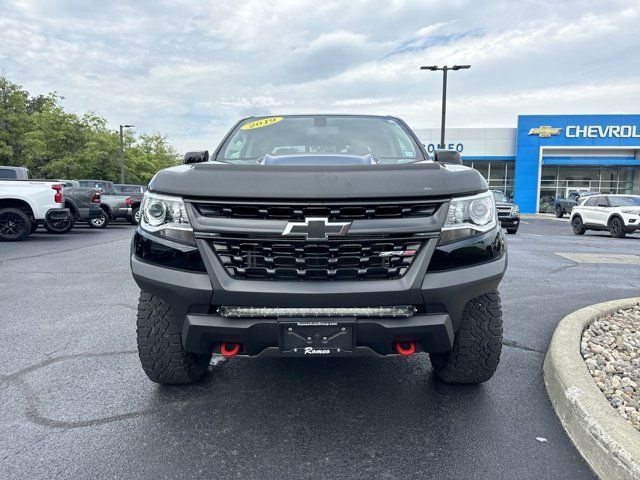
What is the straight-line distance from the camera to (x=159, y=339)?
8.59ft

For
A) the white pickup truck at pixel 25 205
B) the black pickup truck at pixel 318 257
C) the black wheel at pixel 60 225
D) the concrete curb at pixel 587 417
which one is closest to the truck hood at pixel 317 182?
the black pickup truck at pixel 318 257

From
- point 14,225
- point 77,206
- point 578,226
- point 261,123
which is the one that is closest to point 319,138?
point 261,123

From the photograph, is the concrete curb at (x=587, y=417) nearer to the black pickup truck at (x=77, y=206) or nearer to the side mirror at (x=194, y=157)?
the side mirror at (x=194, y=157)

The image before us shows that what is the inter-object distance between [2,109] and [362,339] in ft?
99.2

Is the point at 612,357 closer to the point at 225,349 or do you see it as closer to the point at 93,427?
the point at 225,349

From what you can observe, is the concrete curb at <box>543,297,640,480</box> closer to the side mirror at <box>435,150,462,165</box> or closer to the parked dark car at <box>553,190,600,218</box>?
the side mirror at <box>435,150,462,165</box>

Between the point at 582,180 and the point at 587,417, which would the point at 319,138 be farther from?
the point at 582,180

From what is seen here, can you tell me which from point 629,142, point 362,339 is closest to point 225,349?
point 362,339

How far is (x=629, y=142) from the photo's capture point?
1387 inches

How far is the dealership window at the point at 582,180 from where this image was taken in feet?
120

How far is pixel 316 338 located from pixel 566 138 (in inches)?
1556

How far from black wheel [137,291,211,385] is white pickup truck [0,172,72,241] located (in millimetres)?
10976

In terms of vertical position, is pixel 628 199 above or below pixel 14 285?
above

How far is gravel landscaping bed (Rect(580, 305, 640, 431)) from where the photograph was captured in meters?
2.55
